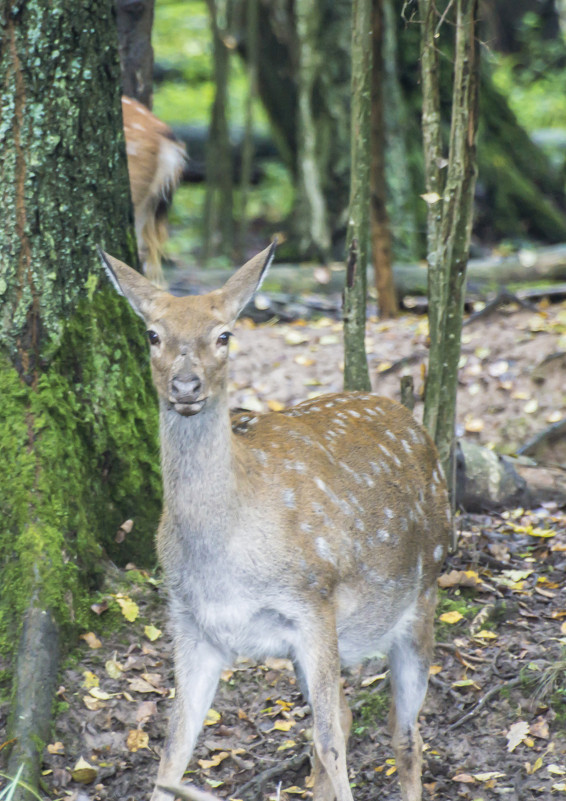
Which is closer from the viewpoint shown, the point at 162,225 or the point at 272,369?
the point at 162,225

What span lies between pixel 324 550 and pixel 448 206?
7.35 feet

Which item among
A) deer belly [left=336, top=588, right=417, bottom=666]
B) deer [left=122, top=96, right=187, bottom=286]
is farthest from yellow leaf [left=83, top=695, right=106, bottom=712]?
deer [left=122, top=96, right=187, bottom=286]

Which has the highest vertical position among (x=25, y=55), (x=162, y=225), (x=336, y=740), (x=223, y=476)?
(x=25, y=55)

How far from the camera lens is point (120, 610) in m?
5.03

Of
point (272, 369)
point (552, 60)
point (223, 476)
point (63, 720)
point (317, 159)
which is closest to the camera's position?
point (223, 476)

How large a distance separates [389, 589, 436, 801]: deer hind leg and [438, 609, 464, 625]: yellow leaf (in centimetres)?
71

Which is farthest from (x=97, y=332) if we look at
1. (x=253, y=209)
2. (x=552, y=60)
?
(x=552, y=60)

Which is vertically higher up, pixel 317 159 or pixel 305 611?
pixel 317 159

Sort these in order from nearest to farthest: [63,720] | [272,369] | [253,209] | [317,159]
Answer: [63,720] → [272,369] → [317,159] → [253,209]

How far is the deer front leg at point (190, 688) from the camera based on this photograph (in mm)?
4023

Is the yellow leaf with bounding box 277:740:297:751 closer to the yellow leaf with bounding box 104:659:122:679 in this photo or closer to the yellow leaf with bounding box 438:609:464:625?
the yellow leaf with bounding box 104:659:122:679

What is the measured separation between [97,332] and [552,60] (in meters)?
19.6

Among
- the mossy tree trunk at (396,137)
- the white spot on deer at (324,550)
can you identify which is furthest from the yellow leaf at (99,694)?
the mossy tree trunk at (396,137)

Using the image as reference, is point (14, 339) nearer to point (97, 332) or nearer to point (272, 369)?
point (97, 332)
